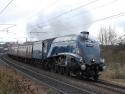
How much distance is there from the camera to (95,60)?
2839 centimetres

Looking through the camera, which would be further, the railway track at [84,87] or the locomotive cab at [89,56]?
the locomotive cab at [89,56]

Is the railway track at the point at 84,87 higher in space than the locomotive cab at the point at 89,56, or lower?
lower

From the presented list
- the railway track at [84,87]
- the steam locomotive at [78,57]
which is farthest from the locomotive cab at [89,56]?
the railway track at [84,87]

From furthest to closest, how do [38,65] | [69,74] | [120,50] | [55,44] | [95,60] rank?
[120,50], [38,65], [55,44], [69,74], [95,60]

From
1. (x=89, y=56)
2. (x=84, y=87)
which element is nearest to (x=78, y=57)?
(x=89, y=56)

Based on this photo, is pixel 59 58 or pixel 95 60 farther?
pixel 59 58

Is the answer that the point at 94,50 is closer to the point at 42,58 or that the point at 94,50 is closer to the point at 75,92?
the point at 75,92

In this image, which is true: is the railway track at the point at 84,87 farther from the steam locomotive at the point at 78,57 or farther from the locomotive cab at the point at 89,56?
the steam locomotive at the point at 78,57

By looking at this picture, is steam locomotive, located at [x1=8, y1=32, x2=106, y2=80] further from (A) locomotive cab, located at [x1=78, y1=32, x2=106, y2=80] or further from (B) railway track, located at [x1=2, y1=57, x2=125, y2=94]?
(B) railway track, located at [x1=2, y1=57, x2=125, y2=94]

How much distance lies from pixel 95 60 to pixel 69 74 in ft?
12.2

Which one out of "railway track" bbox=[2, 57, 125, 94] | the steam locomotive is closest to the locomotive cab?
the steam locomotive

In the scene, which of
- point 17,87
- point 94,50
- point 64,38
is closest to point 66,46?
point 64,38

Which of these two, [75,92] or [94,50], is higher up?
[94,50]

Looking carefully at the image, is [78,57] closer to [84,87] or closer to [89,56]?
[89,56]
